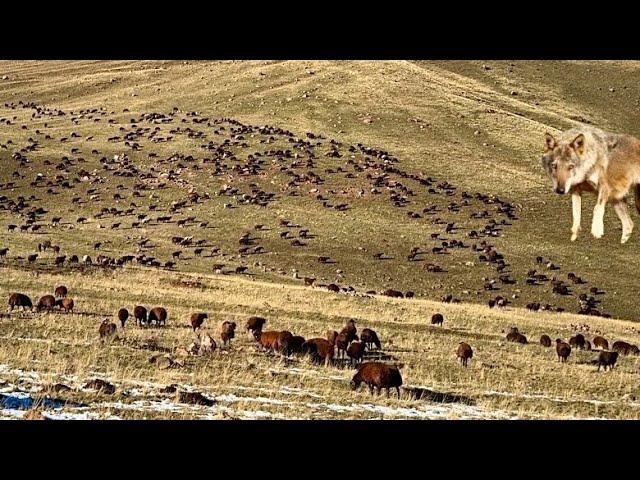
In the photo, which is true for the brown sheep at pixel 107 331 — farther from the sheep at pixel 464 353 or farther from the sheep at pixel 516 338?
the sheep at pixel 516 338

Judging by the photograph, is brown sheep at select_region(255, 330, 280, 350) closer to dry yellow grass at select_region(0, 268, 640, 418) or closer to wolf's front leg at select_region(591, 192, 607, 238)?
dry yellow grass at select_region(0, 268, 640, 418)

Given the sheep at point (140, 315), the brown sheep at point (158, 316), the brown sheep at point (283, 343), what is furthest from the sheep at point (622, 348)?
the sheep at point (140, 315)

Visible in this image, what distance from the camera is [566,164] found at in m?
2.50

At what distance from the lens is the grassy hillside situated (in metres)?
26.8

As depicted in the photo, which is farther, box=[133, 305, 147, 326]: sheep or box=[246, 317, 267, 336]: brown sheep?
box=[133, 305, 147, 326]: sheep

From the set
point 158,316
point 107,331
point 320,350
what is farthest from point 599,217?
point 158,316

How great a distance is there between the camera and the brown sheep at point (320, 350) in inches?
1147

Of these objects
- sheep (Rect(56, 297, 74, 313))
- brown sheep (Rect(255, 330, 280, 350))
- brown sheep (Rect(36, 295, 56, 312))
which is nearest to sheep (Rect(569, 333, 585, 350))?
brown sheep (Rect(255, 330, 280, 350))

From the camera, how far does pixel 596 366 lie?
35.4 m

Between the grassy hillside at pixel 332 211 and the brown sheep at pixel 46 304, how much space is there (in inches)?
64.3

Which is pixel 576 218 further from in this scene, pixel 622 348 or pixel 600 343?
pixel 600 343

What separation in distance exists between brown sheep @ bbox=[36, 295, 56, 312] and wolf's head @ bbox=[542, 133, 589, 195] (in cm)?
3643

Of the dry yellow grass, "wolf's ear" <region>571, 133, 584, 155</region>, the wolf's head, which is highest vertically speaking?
"wolf's ear" <region>571, 133, 584, 155</region>

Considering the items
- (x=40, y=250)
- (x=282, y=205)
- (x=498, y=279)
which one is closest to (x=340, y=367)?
(x=498, y=279)
